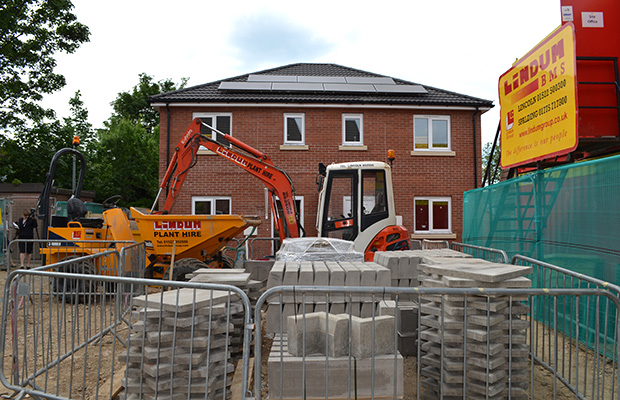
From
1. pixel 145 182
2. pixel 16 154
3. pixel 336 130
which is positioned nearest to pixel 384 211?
pixel 336 130

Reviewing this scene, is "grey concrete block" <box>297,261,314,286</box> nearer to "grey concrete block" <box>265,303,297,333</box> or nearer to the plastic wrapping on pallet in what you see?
"grey concrete block" <box>265,303,297,333</box>

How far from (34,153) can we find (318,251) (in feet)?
80.4

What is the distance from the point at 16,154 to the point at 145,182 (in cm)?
710

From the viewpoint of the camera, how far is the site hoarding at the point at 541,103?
649cm

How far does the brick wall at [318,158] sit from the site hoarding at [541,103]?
5.62m

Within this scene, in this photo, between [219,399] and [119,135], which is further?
[119,135]

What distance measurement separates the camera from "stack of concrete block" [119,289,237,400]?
3.68 m

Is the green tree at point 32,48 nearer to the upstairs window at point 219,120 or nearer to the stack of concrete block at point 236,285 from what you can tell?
the upstairs window at point 219,120

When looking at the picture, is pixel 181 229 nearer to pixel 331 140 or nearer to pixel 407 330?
pixel 407 330

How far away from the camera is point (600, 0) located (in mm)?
7285

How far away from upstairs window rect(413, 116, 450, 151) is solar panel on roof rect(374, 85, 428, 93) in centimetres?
107

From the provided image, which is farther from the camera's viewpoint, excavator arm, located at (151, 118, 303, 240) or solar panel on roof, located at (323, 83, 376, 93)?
solar panel on roof, located at (323, 83, 376, 93)

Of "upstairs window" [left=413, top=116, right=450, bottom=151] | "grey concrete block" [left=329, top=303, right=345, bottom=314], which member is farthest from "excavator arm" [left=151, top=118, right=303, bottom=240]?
"upstairs window" [left=413, top=116, right=450, bottom=151]

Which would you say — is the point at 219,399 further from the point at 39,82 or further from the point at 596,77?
the point at 39,82
